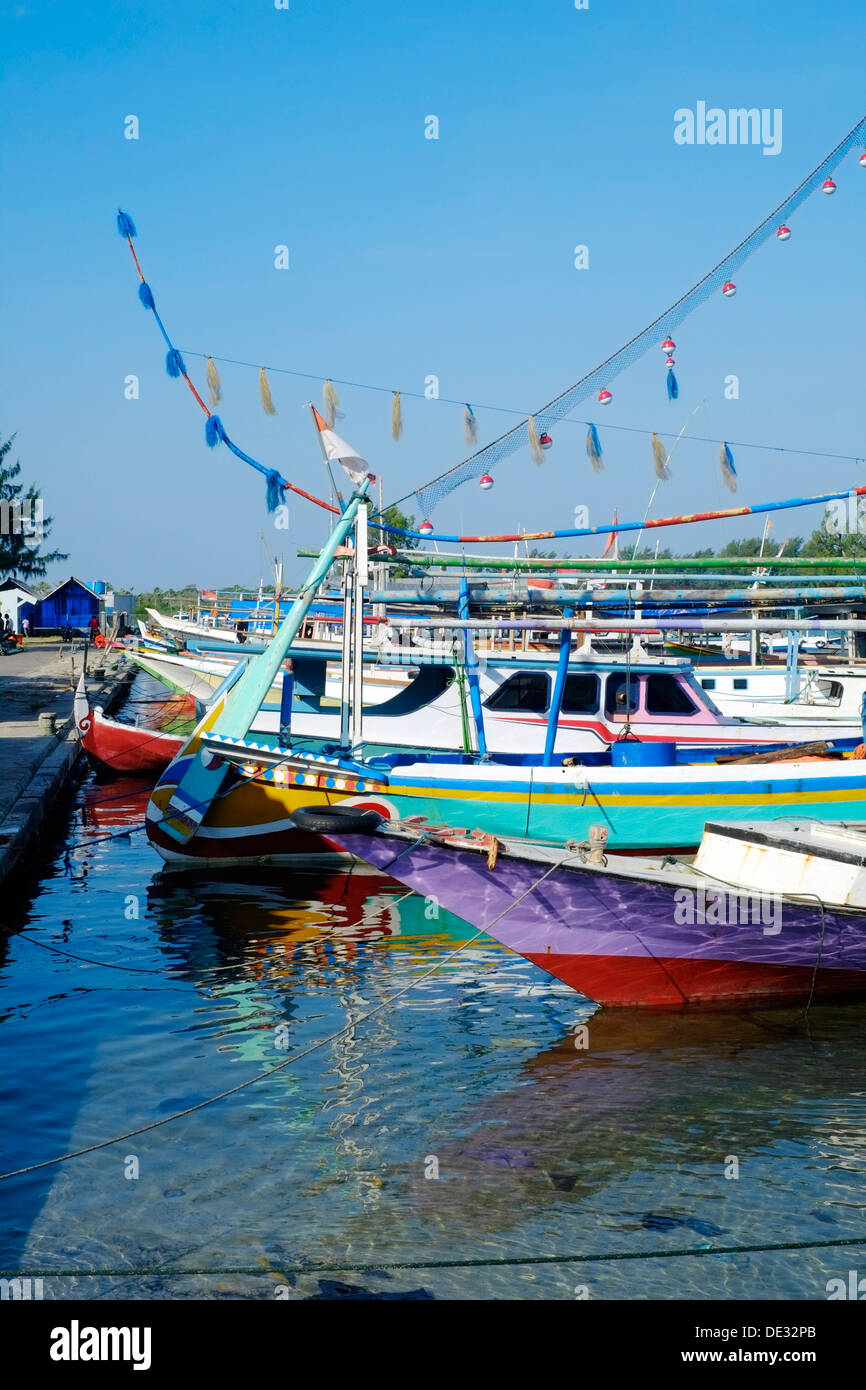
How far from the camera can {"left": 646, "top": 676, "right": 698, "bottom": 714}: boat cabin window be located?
1608 centimetres

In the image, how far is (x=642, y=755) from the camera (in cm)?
1229

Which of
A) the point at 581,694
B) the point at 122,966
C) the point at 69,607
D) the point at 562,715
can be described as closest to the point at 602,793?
the point at 562,715

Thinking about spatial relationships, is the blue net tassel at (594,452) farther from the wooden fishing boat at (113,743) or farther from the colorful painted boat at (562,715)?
the wooden fishing boat at (113,743)

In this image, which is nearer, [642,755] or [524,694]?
[642,755]

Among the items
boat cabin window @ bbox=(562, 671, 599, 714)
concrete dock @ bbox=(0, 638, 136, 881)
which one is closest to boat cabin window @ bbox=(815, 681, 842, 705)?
boat cabin window @ bbox=(562, 671, 599, 714)

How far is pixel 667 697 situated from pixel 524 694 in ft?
6.66

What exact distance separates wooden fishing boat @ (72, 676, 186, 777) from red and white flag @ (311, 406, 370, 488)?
9511 mm

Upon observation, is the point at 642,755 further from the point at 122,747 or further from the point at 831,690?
the point at 831,690

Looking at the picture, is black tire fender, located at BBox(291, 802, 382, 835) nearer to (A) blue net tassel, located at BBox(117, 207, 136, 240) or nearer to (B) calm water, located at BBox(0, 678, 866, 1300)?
(B) calm water, located at BBox(0, 678, 866, 1300)

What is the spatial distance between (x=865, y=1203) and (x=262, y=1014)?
4.79 metres

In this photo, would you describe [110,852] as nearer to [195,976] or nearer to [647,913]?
[195,976]
